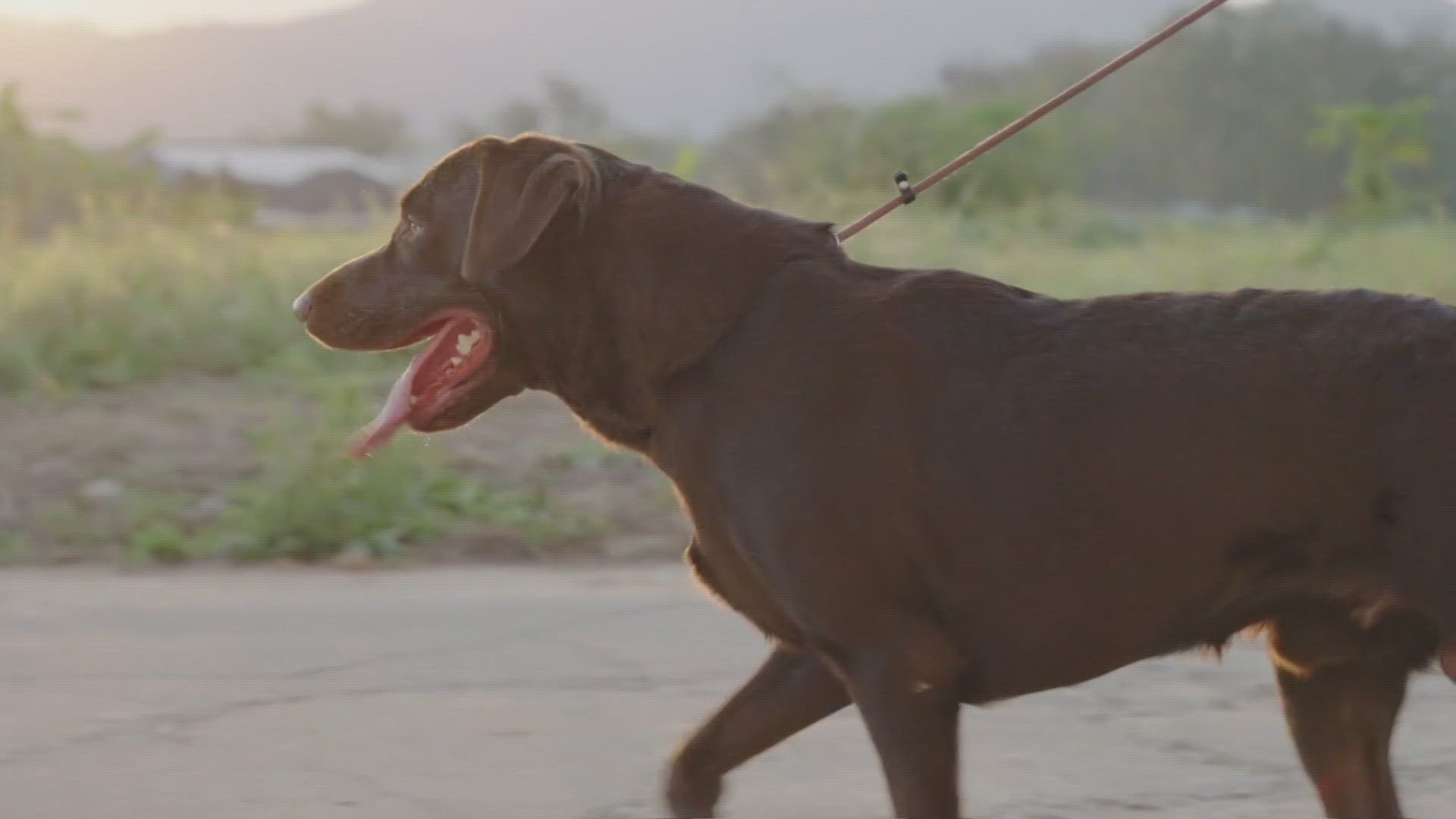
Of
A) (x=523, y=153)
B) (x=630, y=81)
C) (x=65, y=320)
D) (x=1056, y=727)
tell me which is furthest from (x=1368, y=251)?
(x=630, y=81)

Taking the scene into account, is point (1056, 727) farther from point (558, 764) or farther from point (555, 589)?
point (555, 589)

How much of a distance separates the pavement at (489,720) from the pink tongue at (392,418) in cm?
91

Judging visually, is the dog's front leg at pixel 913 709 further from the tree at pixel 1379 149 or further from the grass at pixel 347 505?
the tree at pixel 1379 149

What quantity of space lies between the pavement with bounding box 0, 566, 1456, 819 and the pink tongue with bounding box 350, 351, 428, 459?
0.91 meters

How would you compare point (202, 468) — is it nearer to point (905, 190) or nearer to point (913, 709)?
point (905, 190)

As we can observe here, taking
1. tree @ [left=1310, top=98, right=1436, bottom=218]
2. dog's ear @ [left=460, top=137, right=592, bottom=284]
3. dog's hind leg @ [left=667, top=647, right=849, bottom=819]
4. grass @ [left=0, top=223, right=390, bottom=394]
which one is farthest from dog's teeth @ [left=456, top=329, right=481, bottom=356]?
tree @ [left=1310, top=98, right=1436, bottom=218]

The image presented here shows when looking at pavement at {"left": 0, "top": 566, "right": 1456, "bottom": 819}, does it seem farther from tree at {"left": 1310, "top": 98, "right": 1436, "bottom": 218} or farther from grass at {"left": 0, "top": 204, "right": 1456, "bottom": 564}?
tree at {"left": 1310, "top": 98, "right": 1436, "bottom": 218}

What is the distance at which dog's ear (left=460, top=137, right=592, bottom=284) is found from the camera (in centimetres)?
387

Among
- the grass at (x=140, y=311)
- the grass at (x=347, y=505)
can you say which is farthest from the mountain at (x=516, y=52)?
the grass at (x=347, y=505)

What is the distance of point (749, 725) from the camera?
410 cm

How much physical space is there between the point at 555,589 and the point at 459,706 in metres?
1.74

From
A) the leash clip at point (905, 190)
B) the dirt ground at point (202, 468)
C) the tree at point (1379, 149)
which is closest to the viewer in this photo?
the leash clip at point (905, 190)

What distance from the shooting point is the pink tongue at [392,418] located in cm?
411

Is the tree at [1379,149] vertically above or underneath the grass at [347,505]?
above
